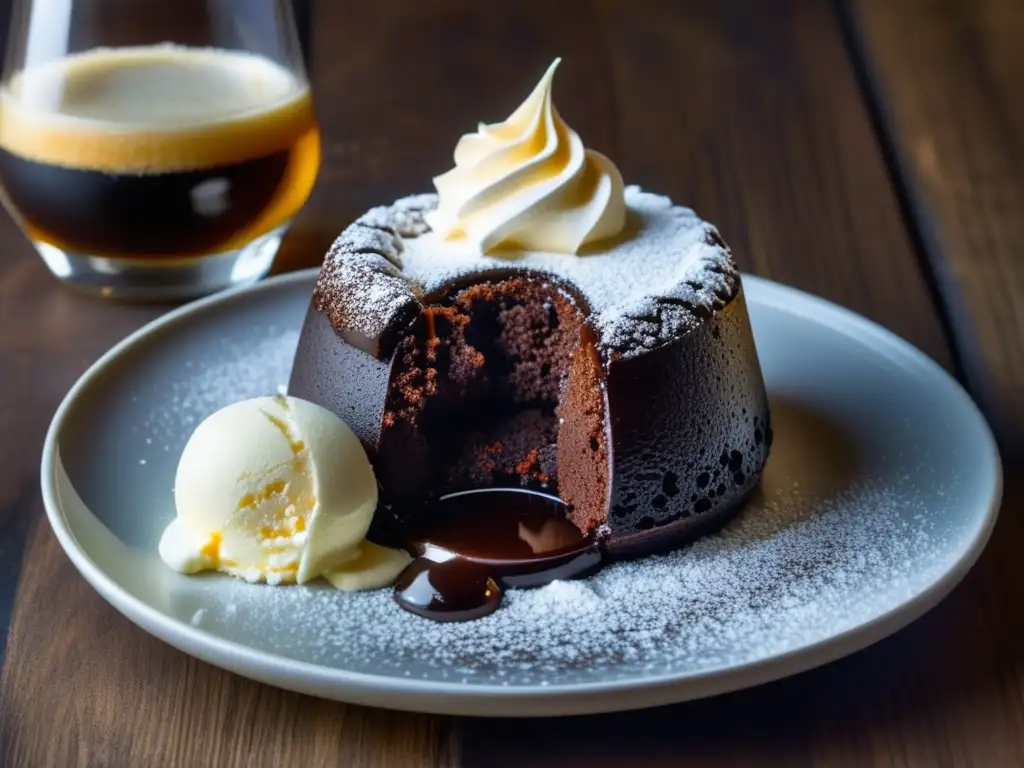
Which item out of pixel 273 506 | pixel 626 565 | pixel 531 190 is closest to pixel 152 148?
pixel 531 190

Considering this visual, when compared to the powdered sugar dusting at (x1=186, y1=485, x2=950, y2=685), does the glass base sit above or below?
below

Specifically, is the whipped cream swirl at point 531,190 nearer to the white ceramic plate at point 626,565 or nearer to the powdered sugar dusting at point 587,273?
the powdered sugar dusting at point 587,273

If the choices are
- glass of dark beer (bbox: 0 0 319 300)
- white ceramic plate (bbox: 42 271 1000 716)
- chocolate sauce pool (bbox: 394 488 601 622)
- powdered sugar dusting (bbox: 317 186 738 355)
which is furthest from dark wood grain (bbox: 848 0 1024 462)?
glass of dark beer (bbox: 0 0 319 300)

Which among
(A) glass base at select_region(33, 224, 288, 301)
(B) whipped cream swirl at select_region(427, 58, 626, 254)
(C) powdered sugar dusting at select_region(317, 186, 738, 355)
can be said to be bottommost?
(A) glass base at select_region(33, 224, 288, 301)

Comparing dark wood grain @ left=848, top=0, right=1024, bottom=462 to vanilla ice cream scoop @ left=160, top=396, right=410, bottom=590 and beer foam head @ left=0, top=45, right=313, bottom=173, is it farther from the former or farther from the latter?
beer foam head @ left=0, top=45, right=313, bottom=173

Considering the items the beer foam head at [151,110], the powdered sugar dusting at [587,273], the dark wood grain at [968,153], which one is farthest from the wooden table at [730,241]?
the powdered sugar dusting at [587,273]

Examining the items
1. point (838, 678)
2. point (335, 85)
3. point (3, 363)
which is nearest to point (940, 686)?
point (838, 678)
